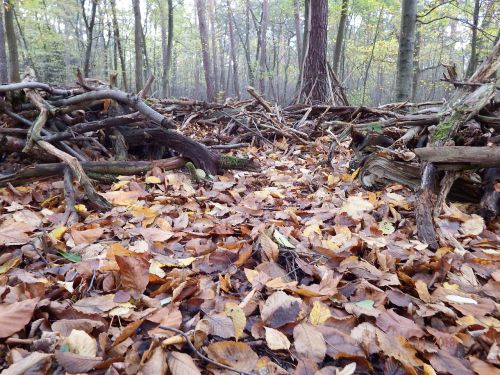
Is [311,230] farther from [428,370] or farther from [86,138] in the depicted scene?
[86,138]

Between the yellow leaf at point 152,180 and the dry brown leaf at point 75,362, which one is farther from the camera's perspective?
the yellow leaf at point 152,180

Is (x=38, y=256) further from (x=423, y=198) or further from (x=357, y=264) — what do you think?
(x=423, y=198)

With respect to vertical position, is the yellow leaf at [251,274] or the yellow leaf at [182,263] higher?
the yellow leaf at [182,263]

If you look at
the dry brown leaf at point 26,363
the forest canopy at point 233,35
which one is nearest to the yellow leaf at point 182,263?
the dry brown leaf at point 26,363

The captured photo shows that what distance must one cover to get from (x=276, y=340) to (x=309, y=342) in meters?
0.11

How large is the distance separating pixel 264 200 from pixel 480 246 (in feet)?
4.63

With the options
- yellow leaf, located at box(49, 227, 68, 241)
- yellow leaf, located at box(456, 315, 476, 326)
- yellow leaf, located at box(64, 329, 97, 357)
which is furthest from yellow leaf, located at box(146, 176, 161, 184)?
yellow leaf, located at box(456, 315, 476, 326)

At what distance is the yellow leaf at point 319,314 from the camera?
4.27 feet

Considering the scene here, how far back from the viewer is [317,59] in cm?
695

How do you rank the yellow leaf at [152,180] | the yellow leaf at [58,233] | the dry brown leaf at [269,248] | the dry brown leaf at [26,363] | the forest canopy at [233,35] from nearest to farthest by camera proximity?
the dry brown leaf at [26,363] → the dry brown leaf at [269,248] → the yellow leaf at [58,233] → the yellow leaf at [152,180] → the forest canopy at [233,35]

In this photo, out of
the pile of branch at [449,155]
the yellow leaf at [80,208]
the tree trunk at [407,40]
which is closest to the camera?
the pile of branch at [449,155]

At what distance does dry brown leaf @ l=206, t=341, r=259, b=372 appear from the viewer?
1.11m

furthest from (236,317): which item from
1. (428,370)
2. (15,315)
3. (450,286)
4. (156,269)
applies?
(450,286)

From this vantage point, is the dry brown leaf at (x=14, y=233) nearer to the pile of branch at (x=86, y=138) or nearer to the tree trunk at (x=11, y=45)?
the pile of branch at (x=86, y=138)
